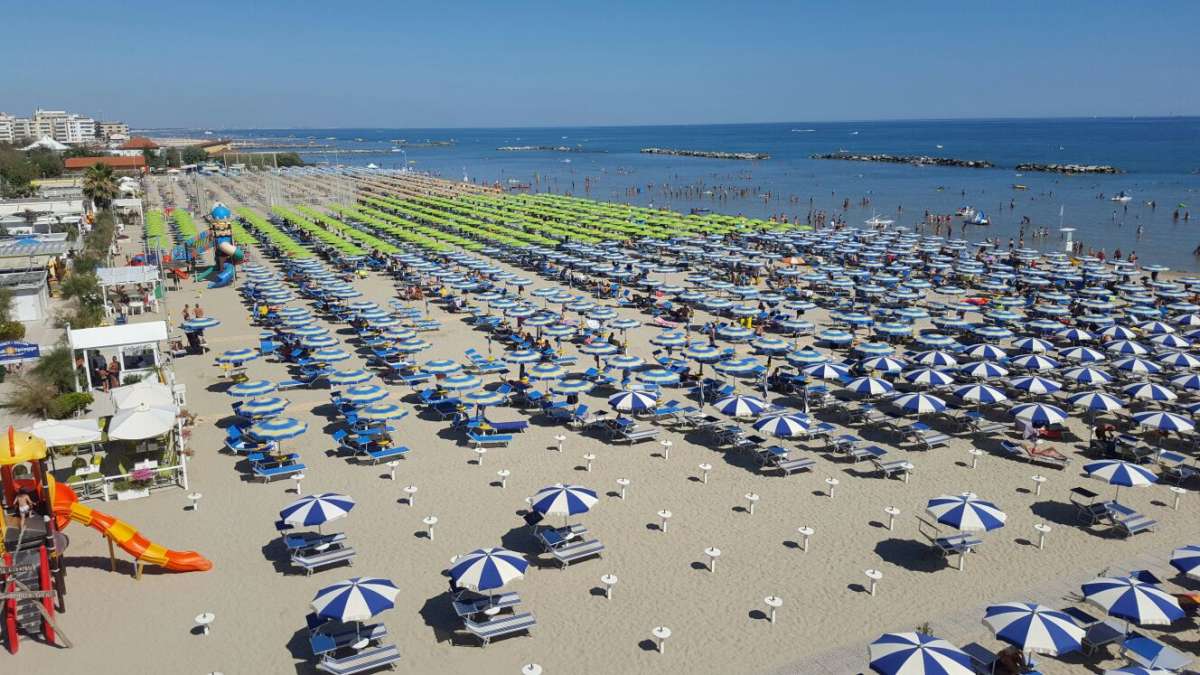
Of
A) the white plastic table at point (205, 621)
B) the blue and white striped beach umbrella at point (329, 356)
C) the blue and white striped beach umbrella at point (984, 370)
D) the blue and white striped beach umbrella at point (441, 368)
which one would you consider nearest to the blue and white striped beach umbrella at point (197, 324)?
the blue and white striped beach umbrella at point (329, 356)

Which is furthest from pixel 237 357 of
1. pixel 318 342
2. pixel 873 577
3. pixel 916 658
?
pixel 916 658

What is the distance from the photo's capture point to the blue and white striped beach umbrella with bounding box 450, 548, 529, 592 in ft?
34.8

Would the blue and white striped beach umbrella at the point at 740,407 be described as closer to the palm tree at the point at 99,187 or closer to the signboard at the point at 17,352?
the signboard at the point at 17,352

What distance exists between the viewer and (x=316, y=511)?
1249cm

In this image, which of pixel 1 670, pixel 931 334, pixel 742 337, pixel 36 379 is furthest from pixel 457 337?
pixel 1 670

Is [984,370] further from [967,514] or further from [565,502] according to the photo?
[565,502]

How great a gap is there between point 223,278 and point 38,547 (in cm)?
2708

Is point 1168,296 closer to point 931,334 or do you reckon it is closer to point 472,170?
point 931,334

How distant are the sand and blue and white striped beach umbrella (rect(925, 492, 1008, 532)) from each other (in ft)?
2.88

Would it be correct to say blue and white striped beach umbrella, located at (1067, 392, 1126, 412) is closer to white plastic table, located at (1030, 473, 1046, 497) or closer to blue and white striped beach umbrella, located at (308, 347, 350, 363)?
white plastic table, located at (1030, 473, 1046, 497)

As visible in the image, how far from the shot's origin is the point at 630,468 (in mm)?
16734

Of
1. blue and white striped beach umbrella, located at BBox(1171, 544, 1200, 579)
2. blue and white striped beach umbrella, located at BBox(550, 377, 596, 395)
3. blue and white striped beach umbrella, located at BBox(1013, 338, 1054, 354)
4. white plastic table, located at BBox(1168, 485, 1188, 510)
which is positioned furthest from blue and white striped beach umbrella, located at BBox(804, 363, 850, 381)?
blue and white striped beach umbrella, located at BBox(1171, 544, 1200, 579)

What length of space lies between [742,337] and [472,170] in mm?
115570

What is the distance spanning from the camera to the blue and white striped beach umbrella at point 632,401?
17.8m
